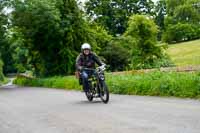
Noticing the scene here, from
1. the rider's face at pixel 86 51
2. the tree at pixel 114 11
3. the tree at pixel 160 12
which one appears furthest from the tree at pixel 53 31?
the tree at pixel 160 12

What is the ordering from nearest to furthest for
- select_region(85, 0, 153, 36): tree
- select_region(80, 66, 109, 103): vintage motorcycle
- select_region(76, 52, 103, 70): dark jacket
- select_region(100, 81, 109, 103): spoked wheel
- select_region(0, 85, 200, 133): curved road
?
select_region(0, 85, 200, 133): curved road < select_region(100, 81, 109, 103): spoked wheel < select_region(80, 66, 109, 103): vintage motorcycle < select_region(76, 52, 103, 70): dark jacket < select_region(85, 0, 153, 36): tree

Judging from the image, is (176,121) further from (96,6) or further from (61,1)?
(96,6)

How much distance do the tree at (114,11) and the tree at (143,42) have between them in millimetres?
48898

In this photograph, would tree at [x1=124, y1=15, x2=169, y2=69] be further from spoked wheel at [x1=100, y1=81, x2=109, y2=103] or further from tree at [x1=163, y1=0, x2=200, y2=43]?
tree at [x1=163, y1=0, x2=200, y2=43]

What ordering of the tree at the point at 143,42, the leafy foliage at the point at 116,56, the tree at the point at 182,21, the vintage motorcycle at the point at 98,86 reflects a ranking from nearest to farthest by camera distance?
the vintage motorcycle at the point at 98,86, the tree at the point at 143,42, the leafy foliage at the point at 116,56, the tree at the point at 182,21

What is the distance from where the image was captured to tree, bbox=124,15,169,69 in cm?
3734

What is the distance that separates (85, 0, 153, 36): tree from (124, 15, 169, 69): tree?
160 feet

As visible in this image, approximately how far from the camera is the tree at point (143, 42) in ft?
123

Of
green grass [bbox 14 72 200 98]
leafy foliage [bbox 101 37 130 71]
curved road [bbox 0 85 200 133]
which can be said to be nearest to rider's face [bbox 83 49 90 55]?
curved road [bbox 0 85 200 133]

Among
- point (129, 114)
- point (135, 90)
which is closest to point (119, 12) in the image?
point (135, 90)

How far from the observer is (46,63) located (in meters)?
37.4

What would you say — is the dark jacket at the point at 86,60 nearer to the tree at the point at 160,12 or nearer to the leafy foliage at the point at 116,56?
the leafy foliage at the point at 116,56

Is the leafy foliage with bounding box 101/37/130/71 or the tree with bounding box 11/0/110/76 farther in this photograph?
the leafy foliage with bounding box 101/37/130/71

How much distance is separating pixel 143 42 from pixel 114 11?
54.1m
